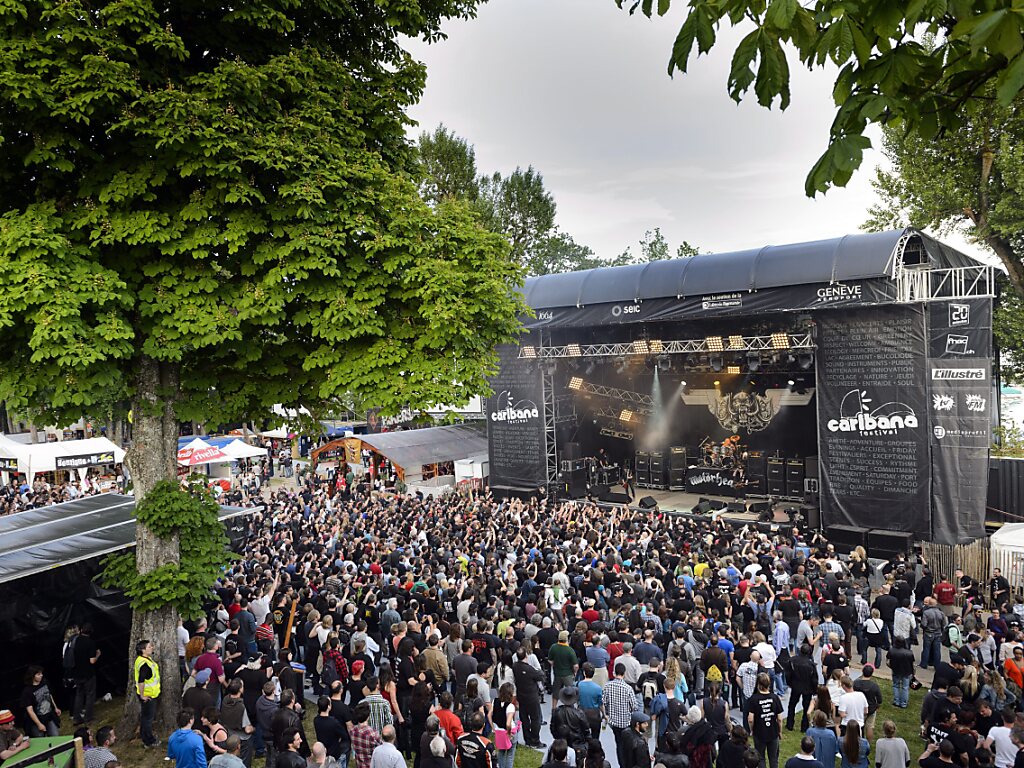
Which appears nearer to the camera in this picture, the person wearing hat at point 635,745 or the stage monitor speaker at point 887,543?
the person wearing hat at point 635,745

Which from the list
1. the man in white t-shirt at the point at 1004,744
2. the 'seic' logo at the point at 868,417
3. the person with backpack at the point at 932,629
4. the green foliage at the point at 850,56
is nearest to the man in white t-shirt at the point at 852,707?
Result: the man in white t-shirt at the point at 1004,744

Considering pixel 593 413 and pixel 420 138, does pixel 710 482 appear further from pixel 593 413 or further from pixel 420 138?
pixel 420 138

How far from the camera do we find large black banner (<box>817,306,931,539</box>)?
16031 mm

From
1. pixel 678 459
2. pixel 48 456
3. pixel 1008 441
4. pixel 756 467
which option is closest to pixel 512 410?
pixel 678 459

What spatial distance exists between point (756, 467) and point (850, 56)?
75.2ft

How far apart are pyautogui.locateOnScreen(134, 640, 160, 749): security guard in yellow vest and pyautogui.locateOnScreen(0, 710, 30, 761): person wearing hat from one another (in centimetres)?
150

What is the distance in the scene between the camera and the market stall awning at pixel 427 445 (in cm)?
2633

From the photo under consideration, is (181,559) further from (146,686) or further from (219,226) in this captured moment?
(219,226)

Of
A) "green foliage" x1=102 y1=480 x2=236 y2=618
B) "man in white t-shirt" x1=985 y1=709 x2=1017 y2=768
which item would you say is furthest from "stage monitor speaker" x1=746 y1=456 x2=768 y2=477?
"green foliage" x1=102 y1=480 x2=236 y2=618

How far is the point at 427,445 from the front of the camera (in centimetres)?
2773

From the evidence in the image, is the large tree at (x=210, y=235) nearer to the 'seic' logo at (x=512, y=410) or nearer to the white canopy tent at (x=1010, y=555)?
the white canopy tent at (x=1010, y=555)

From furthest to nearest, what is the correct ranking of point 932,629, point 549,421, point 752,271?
point 549,421, point 752,271, point 932,629

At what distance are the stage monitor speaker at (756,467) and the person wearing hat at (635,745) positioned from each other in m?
18.4

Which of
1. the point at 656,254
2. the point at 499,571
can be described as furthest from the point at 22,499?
the point at 656,254
